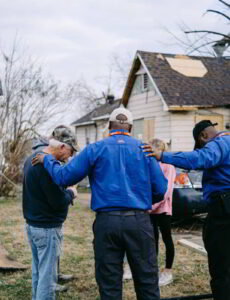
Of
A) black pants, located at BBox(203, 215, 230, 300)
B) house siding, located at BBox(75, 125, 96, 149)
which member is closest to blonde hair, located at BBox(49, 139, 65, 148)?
black pants, located at BBox(203, 215, 230, 300)

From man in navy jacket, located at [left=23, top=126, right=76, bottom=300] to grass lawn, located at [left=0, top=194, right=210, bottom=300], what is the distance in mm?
1114

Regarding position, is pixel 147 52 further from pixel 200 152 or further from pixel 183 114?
pixel 200 152

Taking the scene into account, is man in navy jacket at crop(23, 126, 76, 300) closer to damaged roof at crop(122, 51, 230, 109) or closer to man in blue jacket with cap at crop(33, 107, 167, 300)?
man in blue jacket with cap at crop(33, 107, 167, 300)

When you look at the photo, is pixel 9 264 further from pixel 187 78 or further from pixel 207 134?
pixel 187 78

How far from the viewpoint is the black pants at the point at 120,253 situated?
123 inches

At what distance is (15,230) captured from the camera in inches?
336

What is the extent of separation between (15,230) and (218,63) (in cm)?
1187

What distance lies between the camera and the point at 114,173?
319 cm

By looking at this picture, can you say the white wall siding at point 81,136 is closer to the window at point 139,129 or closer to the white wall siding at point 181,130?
the window at point 139,129

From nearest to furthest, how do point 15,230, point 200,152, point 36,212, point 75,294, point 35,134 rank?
point 200,152 → point 36,212 → point 75,294 → point 15,230 → point 35,134

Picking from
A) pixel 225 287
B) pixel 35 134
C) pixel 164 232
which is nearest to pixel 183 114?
pixel 35 134

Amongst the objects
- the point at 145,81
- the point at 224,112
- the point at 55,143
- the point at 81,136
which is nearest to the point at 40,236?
the point at 55,143

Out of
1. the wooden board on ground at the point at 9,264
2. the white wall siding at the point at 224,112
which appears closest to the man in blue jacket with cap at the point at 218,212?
the wooden board on ground at the point at 9,264

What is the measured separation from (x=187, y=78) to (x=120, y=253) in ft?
42.6
